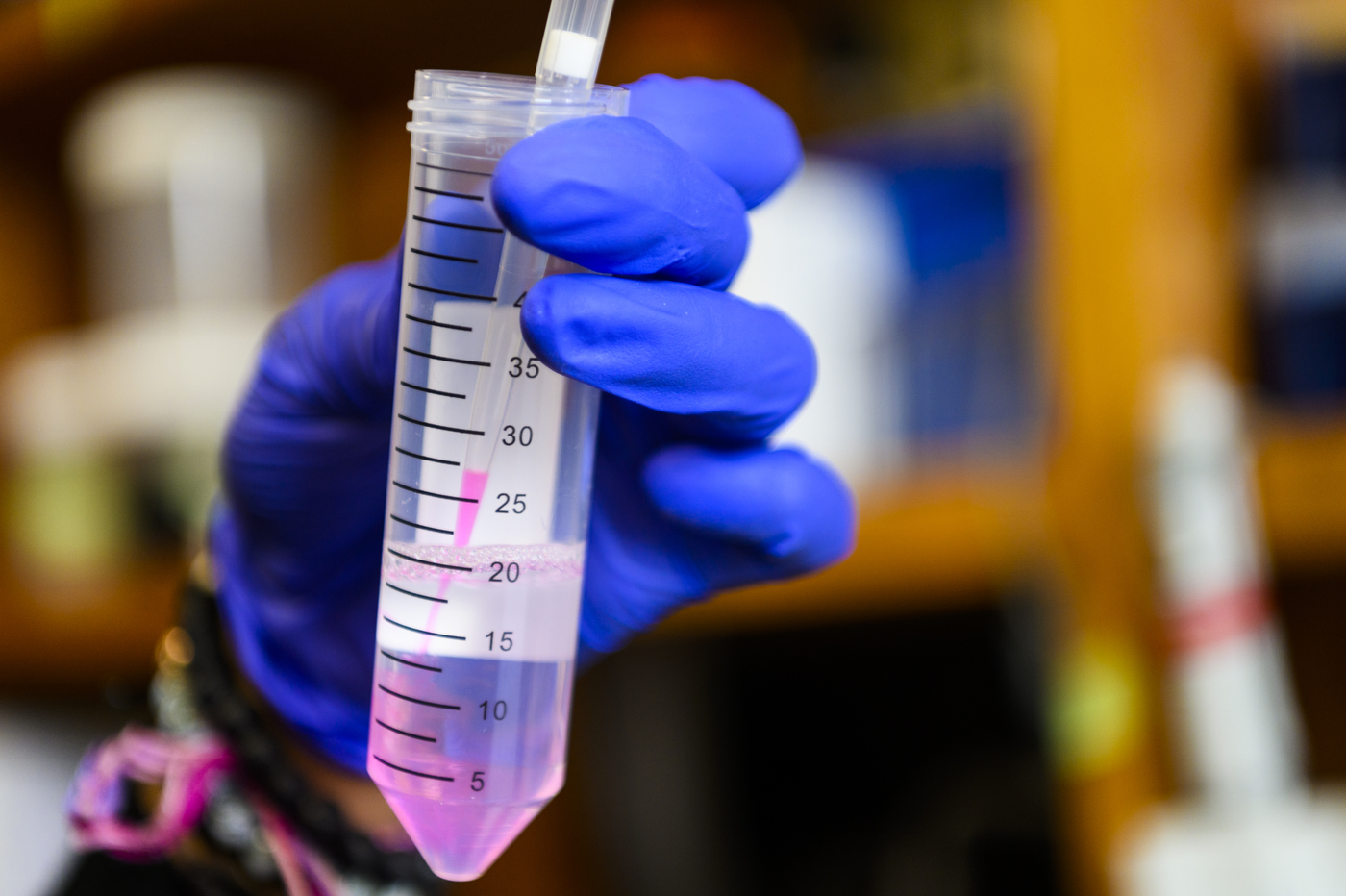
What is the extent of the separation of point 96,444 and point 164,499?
127mm

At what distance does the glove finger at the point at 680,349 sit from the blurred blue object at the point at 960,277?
54cm

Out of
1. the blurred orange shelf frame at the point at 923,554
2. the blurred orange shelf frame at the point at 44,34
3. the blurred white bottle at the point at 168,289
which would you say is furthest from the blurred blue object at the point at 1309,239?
the blurred orange shelf frame at the point at 44,34

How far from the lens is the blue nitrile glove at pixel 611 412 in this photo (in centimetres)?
39

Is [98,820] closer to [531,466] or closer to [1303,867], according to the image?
[531,466]

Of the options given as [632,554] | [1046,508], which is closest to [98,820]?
[632,554]

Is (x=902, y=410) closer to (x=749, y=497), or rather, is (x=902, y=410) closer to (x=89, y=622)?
(x=749, y=497)

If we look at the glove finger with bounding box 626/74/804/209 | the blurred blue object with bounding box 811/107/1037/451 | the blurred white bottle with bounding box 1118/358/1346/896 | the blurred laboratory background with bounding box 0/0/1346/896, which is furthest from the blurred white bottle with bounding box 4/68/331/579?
the blurred white bottle with bounding box 1118/358/1346/896

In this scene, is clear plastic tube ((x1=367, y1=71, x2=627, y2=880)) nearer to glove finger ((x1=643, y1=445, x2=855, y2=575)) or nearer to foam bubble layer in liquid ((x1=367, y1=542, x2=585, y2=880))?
foam bubble layer in liquid ((x1=367, y1=542, x2=585, y2=880))

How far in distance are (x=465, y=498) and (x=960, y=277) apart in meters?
0.78

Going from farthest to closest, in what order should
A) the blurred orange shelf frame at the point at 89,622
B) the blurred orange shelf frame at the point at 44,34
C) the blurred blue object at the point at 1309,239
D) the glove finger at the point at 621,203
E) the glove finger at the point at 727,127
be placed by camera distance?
the blurred orange shelf frame at the point at 44,34 → the blurred orange shelf frame at the point at 89,622 → the blurred blue object at the point at 1309,239 → the glove finger at the point at 727,127 → the glove finger at the point at 621,203

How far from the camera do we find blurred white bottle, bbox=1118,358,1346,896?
79 cm

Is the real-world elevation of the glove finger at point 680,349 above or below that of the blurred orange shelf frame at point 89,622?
above

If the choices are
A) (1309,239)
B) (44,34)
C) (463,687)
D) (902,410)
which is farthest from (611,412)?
(44,34)

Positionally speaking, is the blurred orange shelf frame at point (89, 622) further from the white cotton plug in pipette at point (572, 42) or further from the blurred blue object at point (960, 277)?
the white cotton plug in pipette at point (572, 42)
